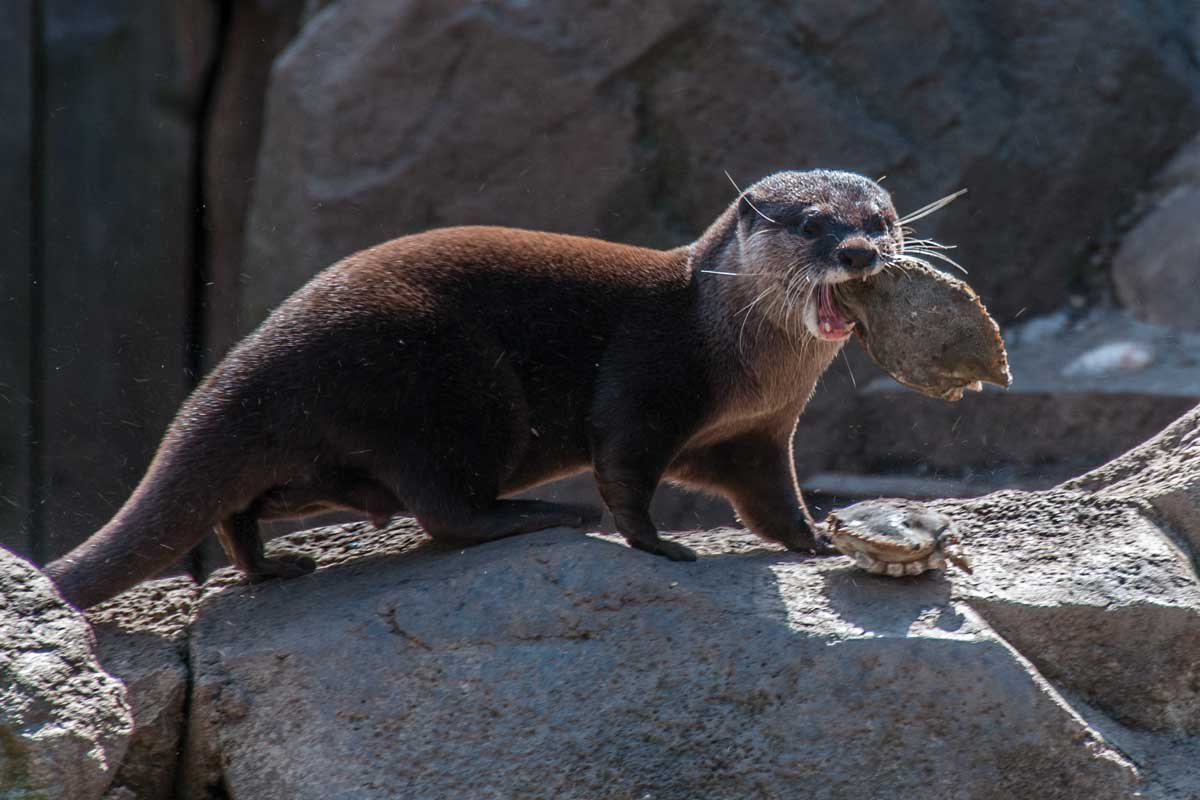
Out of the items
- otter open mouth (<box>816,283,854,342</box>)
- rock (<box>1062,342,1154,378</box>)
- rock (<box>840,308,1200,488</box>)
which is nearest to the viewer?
otter open mouth (<box>816,283,854,342</box>)

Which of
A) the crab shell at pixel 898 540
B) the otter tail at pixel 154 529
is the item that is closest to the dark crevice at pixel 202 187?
the otter tail at pixel 154 529

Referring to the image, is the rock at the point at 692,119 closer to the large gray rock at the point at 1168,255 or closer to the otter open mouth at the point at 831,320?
the large gray rock at the point at 1168,255

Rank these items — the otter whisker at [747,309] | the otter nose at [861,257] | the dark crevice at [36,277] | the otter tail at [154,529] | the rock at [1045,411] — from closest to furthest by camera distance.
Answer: the otter tail at [154,529] → the otter nose at [861,257] → the otter whisker at [747,309] → the rock at [1045,411] → the dark crevice at [36,277]

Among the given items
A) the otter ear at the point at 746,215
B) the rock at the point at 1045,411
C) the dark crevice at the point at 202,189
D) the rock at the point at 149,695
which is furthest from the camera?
the dark crevice at the point at 202,189

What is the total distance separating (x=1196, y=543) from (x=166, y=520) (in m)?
1.73

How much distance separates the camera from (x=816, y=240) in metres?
2.89

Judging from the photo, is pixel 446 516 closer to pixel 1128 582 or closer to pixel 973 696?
pixel 973 696

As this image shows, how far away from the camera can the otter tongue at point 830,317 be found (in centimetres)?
286

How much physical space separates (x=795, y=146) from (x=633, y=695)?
3210 mm

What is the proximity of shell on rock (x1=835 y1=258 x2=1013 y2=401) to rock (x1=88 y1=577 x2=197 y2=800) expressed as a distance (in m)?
1.32

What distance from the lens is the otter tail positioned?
2.48 metres

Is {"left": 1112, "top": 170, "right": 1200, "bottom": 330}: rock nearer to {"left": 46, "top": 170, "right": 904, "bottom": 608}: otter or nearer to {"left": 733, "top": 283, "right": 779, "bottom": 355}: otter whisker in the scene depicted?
{"left": 46, "top": 170, "right": 904, "bottom": 608}: otter

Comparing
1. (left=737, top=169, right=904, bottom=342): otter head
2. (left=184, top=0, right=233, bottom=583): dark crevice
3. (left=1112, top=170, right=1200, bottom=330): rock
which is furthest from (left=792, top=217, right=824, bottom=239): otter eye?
(left=184, top=0, right=233, bottom=583): dark crevice

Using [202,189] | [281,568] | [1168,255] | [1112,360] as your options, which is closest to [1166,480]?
[281,568]
